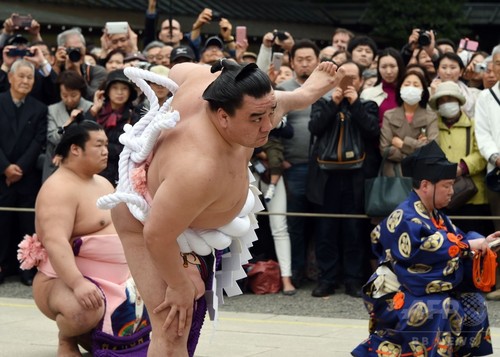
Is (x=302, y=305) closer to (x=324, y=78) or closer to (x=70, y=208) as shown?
(x=70, y=208)

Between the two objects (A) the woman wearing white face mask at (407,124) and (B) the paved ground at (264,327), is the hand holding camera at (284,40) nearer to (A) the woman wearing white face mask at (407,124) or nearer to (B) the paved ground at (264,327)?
(A) the woman wearing white face mask at (407,124)

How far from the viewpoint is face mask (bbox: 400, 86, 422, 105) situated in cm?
721

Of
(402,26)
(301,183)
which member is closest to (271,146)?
(301,183)

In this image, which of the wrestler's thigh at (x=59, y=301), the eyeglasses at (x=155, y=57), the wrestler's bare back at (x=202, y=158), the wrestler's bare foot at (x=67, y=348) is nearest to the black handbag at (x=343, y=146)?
the eyeglasses at (x=155, y=57)

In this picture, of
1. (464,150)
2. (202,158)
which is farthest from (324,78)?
(464,150)

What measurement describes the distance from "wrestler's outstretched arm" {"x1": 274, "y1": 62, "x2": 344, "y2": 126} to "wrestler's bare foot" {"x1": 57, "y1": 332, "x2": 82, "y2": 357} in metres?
1.90

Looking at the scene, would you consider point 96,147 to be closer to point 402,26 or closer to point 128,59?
point 128,59

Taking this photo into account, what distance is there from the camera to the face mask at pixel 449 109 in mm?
7309

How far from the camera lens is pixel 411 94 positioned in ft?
23.7

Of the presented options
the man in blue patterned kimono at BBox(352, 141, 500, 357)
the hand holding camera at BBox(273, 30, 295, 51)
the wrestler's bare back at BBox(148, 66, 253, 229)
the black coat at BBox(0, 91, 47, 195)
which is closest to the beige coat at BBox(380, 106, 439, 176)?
the hand holding camera at BBox(273, 30, 295, 51)

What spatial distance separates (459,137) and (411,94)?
0.48m

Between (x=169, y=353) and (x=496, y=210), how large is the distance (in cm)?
420

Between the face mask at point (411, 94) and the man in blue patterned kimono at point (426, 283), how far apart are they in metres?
2.26

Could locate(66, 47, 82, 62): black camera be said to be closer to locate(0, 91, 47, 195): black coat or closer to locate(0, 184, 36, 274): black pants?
locate(0, 91, 47, 195): black coat
